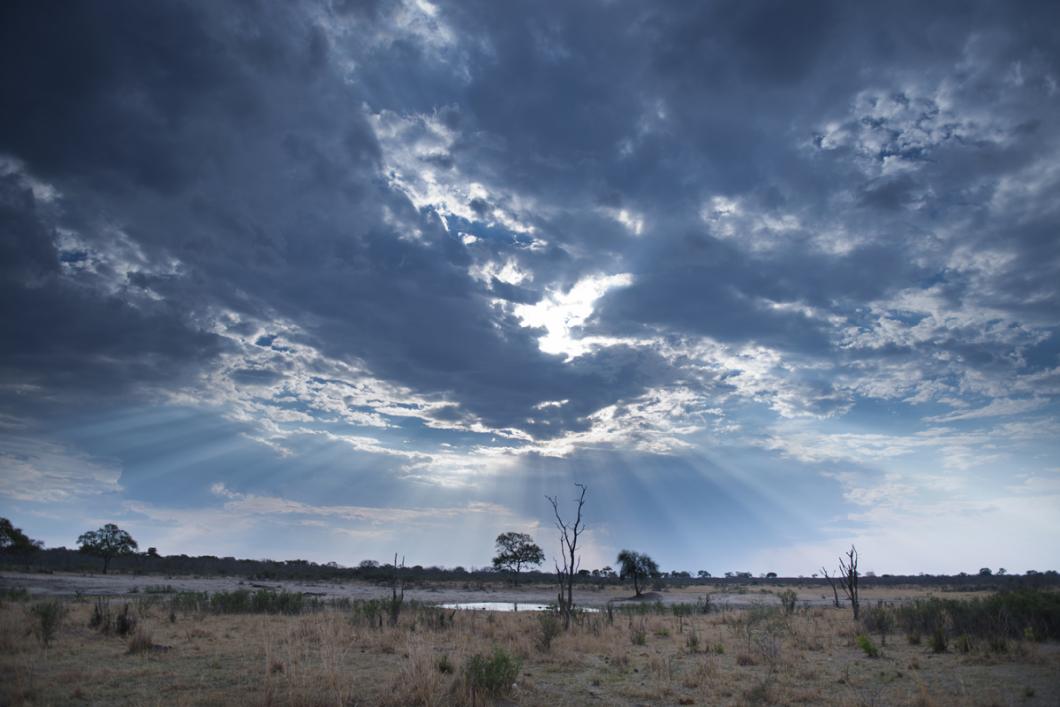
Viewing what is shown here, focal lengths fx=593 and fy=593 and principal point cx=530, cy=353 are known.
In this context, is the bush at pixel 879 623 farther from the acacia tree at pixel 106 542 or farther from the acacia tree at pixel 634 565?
the acacia tree at pixel 106 542

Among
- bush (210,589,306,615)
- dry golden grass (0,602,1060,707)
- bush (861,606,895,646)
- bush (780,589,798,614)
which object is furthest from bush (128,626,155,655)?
bush (780,589,798,614)

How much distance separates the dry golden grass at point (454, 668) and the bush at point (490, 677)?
0.19 metres

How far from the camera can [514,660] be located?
48.1 ft

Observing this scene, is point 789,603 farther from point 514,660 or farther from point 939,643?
point 514,660

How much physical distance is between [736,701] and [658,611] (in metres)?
28.3

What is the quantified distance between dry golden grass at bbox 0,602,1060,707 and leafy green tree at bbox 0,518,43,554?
228 feet

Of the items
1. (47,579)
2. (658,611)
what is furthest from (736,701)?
(47,579)

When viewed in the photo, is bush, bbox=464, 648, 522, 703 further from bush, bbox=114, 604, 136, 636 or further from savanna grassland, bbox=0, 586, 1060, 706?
bush, bbox=114, 604, 136, 636

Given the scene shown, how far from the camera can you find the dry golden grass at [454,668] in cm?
1141

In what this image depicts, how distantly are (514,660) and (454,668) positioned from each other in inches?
65.8

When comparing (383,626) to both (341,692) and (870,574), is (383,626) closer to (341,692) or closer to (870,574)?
(341,692)

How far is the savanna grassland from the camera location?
456 inches

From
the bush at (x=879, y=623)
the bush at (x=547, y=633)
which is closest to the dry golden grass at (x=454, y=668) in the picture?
the bush at (x=547, y=633)

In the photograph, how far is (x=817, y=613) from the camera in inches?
1430
